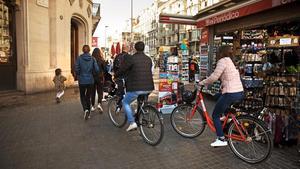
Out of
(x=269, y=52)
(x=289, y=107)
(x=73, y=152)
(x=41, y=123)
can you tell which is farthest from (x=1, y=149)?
(x=269, y=52)

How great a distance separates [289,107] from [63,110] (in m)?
6.20

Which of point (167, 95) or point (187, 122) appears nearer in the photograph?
point (187, 122)

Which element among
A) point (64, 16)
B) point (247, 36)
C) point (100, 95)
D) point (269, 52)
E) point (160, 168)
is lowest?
point (160, 168)

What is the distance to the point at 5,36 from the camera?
40.5 feet

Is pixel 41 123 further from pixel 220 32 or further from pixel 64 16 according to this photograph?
pixel 64 16

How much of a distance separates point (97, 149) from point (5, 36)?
9.11 m

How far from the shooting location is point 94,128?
6.81 meters

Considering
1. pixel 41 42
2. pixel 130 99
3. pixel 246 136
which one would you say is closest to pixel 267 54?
pixel 246 136

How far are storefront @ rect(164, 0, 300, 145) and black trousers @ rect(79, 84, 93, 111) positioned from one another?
12.2 ft

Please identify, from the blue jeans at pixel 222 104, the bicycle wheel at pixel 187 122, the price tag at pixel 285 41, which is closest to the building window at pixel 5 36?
the bicycle wheel at pixel 187 122

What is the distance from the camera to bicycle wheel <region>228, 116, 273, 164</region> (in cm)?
455

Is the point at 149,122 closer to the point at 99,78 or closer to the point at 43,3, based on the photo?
the point at 99,78

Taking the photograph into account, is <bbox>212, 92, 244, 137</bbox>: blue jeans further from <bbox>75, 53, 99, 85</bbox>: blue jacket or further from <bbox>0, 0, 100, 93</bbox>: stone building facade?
<bbox>0, 0, 100, 93</bbox>: stone building facade

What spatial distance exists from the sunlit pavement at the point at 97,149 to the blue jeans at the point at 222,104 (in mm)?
442
